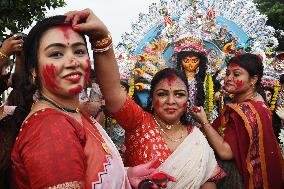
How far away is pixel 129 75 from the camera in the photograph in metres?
4.53

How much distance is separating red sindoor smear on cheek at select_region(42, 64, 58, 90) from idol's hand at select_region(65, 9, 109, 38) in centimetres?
22

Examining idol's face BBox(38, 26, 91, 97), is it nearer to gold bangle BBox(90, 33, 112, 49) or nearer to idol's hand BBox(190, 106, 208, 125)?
gold bangle BBox(90, 33, 112, 49)

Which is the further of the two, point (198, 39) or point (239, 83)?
point (198, 39)

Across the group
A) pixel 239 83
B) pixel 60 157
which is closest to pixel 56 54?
pixel 60 157

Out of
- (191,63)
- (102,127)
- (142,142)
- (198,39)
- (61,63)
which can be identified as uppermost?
(198,39)

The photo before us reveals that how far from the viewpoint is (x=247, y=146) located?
328 cm

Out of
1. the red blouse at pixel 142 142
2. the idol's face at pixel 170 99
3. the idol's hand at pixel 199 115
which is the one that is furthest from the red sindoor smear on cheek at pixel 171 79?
the idol's hand at pixel 199 115

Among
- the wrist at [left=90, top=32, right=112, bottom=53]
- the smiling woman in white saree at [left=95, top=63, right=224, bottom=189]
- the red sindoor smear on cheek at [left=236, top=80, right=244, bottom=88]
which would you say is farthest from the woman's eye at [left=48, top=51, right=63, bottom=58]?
the red sindoor smear on cheek at [left=236, top=80, right=244, bottom=88]

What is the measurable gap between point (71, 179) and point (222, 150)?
209cm

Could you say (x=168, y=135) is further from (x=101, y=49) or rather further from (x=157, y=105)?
(x=101, y=49)

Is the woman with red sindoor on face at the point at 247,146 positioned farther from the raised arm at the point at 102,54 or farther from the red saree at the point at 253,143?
the raised arm at the point at 102,54

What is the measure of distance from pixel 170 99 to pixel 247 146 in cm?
92

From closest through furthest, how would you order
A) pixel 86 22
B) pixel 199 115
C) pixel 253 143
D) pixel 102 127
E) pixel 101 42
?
pixel 86 22, pixel 101 42, pixel 102 127, pixel 253 143, pixel 199 115

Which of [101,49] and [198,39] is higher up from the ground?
[198,39]
